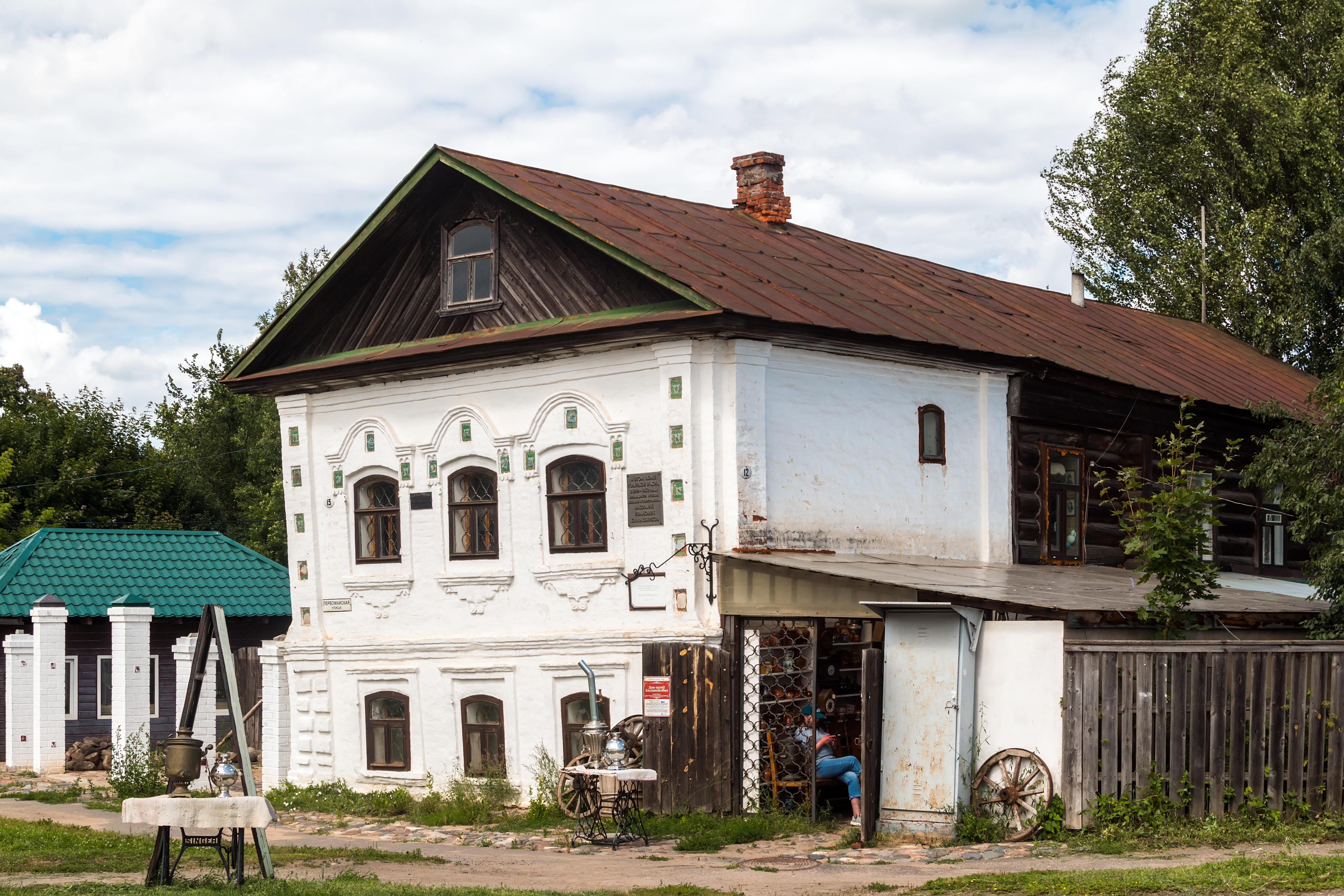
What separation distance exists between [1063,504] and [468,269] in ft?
26.8

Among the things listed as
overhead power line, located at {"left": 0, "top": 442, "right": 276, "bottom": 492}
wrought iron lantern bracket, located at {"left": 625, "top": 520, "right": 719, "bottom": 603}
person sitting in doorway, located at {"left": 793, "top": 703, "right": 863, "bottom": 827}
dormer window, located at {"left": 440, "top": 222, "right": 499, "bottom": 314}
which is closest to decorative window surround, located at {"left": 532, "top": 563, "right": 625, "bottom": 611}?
wrought iron lantern bracket, located at {"left": 625, "top": 520, "right": 719, "bottom": 603}

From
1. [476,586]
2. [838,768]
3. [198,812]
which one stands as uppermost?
[476,586]

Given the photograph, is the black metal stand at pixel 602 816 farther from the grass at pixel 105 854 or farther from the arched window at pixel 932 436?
the arched window at pixel 932 436

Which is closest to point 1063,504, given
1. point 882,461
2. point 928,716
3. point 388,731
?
point 882,461

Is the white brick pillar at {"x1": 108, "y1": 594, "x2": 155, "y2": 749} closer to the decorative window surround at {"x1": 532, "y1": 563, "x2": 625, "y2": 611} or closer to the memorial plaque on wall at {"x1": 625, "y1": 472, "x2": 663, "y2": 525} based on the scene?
the decorative window surround at {"x1": 532, "y1": 563, "x2": 625, "y2": 611}

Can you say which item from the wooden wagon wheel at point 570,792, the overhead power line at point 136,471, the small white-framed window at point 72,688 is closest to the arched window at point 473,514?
the wooden wagon wheel at point 570,792

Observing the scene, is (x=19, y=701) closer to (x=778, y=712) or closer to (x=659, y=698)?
(x=659, y=698)

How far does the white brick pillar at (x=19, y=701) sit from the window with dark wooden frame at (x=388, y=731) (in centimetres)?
594

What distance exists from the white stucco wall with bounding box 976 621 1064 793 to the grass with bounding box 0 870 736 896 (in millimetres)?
3442

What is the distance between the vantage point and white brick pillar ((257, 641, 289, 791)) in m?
21.2

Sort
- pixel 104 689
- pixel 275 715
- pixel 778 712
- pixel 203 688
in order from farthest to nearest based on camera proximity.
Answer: pixel 104 689, pixel 203 688, pixel 275 715, pixel 778 712

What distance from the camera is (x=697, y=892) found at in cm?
1159

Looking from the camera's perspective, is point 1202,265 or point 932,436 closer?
point 932,436

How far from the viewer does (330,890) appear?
37.5 ft
